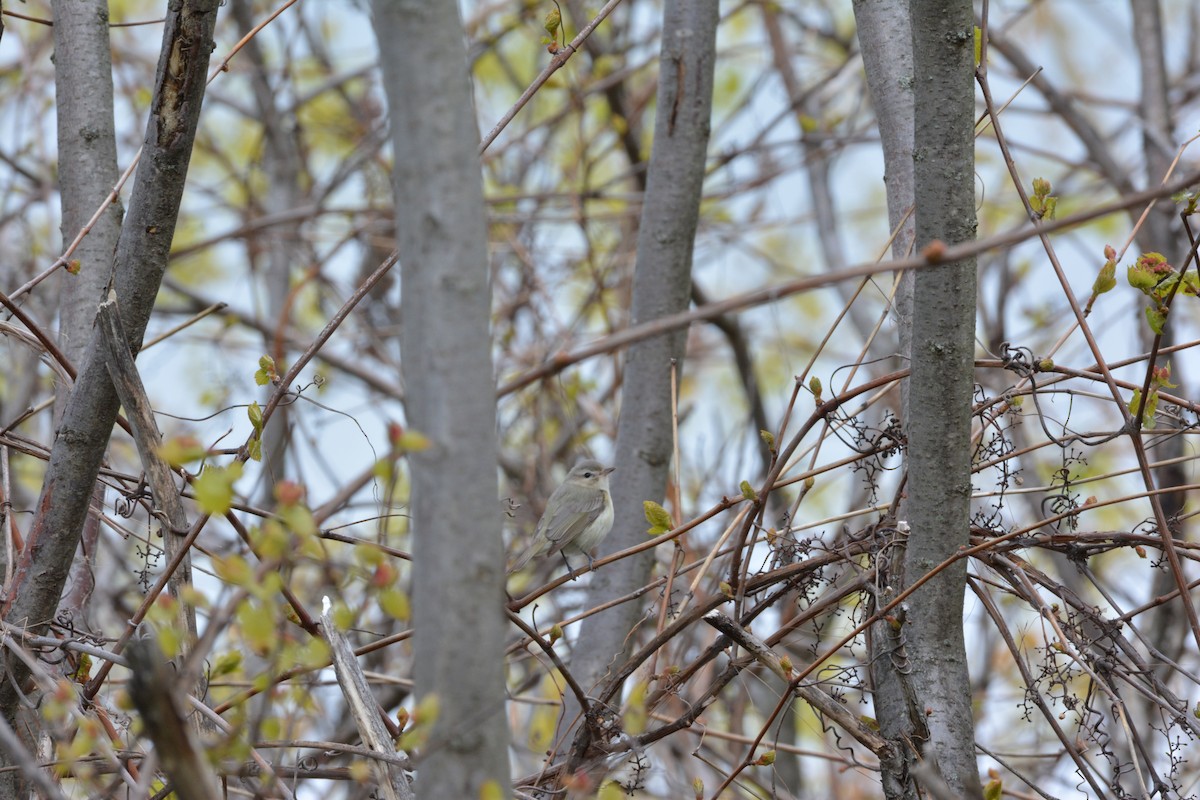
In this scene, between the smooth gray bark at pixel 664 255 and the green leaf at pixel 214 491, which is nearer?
the green leaf at pixel 214 491

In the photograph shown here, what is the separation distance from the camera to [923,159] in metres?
2.14

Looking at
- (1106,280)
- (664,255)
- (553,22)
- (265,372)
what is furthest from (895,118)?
(265,372)

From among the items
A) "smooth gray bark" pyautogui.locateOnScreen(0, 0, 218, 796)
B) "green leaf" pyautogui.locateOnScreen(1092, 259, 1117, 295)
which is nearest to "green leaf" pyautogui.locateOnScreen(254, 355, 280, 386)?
"smooth gray bark" pyautogui.locateOnScreen(0, 0, 218, 796)

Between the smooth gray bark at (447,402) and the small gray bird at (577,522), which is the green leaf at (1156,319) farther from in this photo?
the small gray bird at (577,522)

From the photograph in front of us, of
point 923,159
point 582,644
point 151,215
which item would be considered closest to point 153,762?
point 151,215

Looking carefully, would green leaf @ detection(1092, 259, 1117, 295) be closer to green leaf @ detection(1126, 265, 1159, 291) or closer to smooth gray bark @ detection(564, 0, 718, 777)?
green leaf @ detection(1126, 265, 1159, 291)

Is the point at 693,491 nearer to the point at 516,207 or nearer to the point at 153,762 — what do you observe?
the point at 516,207

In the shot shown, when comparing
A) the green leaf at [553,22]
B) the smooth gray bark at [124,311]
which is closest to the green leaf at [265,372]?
the smooth gray bark at [124,311]

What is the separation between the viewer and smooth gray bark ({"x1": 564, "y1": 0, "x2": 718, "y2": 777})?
4.03m

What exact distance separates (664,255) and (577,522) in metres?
1.17

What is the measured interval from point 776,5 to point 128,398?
18.9 feet

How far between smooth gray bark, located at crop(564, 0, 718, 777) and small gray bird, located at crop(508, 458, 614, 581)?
27 centimetres

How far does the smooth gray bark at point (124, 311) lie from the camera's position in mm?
2250

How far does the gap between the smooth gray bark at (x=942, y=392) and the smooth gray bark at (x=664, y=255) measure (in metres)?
1.67
